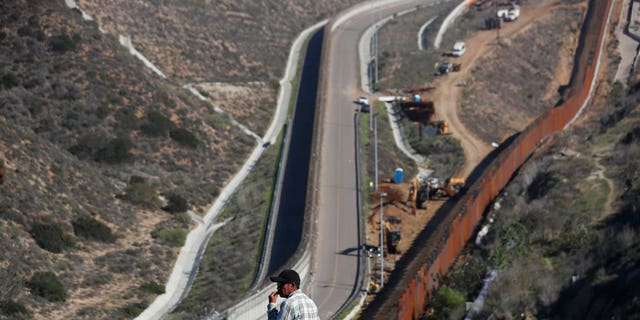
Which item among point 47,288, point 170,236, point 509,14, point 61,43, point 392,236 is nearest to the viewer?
point 47,288

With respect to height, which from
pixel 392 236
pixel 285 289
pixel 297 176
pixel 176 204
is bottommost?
pixel 285 289

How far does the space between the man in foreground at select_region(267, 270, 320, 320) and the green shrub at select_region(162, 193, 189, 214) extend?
179ft

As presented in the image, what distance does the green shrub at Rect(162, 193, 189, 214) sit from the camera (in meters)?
69.4

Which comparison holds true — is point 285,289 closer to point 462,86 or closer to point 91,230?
point 91,230

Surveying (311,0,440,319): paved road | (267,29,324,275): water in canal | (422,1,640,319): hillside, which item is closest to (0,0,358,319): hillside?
(267,29,324,275): water in canal

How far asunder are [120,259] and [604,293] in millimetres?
30110

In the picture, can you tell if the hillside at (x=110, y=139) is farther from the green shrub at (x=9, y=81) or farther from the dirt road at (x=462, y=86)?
the dirt road at (x=462, y=86)

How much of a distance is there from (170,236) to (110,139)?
16725 mm

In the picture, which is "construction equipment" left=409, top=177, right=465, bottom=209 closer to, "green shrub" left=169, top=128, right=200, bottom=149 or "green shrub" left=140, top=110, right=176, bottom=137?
"green shrub" left=169, top=128, right=200, bottom=149

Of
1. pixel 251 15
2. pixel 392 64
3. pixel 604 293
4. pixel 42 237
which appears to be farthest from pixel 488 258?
pixel 251 15

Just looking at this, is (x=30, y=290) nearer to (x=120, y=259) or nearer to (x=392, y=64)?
(x=120, y=259)

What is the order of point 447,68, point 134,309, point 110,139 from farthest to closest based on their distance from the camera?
1. point 447,68
2. point 110,139
3. point 134,309

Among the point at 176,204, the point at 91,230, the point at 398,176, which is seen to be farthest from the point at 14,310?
the point at 398,176

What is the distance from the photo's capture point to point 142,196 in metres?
69.8
